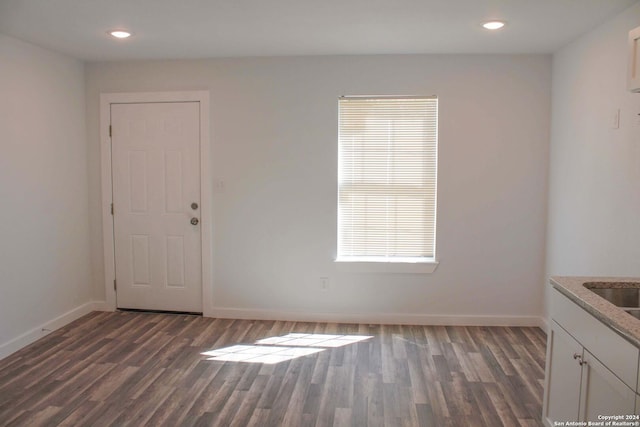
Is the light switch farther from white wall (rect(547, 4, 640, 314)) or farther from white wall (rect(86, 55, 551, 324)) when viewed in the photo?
white wall (rect(86, 55, 551, 324))

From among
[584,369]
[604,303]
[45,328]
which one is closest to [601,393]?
[584,369]

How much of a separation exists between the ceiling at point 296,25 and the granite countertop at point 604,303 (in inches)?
62.5

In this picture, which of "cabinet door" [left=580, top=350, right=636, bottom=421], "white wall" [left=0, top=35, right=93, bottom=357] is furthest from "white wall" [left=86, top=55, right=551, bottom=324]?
"cabinet door" [left=580, top=350, right=636, bottom=421]

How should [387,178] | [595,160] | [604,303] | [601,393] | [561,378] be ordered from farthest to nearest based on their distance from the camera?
[387,178]
[595,160]
[561,378]
[604,303]
[601,393]

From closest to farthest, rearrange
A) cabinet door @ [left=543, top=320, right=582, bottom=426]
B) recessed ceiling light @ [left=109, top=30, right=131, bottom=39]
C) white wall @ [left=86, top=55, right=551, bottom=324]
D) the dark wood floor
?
cabinet door @ [left=543, top=320, right=582, bottom=426] → the dark wood floor → recessed ceiling light @ [left=109, top=30, right=131, bottom=39] → white wall @ [left=86, top=55, right=551, bottom=324]

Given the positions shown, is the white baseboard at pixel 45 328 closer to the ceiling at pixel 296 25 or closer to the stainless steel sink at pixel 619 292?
the ceiling at pixel 296 25

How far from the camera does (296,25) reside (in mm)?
3203

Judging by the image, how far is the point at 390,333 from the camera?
4055 millimetres

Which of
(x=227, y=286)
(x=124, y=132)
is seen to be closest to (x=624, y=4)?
(x=227, y=286)

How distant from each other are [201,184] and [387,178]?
1.70m

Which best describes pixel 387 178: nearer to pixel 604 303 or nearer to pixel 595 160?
pixel 595 160

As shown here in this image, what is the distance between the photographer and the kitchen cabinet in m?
1.69

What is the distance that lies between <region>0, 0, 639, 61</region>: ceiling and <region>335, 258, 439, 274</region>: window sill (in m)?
1.82

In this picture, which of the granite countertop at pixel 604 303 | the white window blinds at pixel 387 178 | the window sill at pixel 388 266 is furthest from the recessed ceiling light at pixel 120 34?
the granite countertop at pixel 604 303
